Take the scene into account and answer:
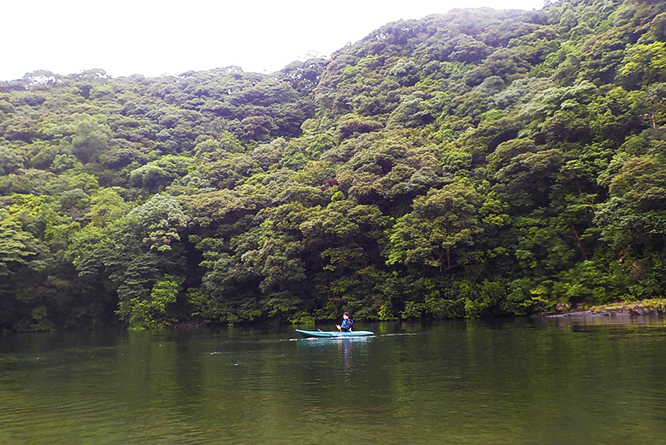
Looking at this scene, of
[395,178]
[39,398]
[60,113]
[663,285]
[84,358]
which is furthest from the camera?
[60,113]

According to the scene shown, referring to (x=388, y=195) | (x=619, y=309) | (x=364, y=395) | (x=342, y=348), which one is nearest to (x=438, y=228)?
(x=388, y=195)

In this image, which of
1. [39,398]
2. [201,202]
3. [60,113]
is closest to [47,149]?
[60,113]

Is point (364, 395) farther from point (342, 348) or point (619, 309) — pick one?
point (619, 309)

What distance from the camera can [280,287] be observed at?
42.3m

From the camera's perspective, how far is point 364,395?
11031 millimetres

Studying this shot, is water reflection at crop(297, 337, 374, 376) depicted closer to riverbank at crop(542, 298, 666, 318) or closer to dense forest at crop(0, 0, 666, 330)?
dense forest at crop(0, 0, 666, 330)

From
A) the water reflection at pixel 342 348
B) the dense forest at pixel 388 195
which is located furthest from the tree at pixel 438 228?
the water reflection at pixel 342 348

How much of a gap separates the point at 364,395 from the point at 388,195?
3042 centimetres

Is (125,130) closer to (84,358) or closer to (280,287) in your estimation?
(280,287)

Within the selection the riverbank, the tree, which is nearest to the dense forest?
the tree

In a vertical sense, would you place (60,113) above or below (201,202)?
above

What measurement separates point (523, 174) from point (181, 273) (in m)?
29.1

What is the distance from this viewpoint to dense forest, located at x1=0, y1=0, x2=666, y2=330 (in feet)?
115

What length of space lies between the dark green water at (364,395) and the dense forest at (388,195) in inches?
614
